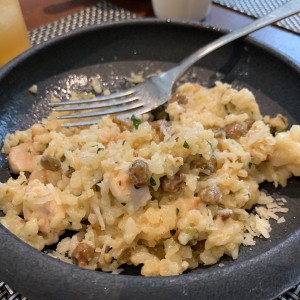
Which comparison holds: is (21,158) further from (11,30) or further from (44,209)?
(11,30)

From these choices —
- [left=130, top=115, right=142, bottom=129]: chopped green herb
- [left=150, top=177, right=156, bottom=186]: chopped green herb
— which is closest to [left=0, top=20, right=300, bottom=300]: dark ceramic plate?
[left=150, top=177, right=156, bottom=186]: chopped green herb

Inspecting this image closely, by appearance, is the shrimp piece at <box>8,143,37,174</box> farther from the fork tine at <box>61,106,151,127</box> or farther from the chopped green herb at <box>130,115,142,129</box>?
the chopped green herb at <box>130,115,142,129</box>

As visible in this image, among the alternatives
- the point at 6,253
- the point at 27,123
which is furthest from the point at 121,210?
the point at 27,123

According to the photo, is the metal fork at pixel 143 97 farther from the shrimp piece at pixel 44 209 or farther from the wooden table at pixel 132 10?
the wooden table at pixel 132 10

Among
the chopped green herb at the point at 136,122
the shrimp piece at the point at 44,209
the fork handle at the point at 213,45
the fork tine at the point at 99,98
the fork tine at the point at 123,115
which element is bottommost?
the shrimp piece at the point at 44,209

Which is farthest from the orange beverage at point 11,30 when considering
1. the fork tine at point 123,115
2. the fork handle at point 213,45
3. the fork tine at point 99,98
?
the fork handle at point 213,45
